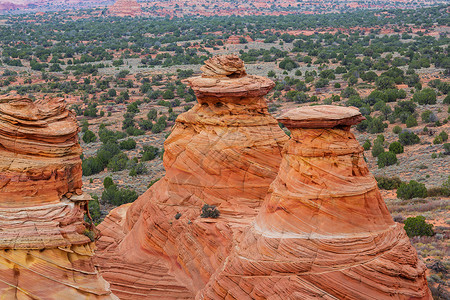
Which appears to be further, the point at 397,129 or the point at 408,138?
the point at 397,129

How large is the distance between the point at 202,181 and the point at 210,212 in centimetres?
166

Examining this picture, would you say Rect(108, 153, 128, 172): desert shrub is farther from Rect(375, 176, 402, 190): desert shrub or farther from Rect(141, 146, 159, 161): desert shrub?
Rect(375, 176, 402, 190): desert shrub

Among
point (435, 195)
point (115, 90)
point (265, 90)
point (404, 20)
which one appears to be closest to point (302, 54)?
point (115, 90)

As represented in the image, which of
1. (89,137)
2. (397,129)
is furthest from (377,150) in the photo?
(89,137)

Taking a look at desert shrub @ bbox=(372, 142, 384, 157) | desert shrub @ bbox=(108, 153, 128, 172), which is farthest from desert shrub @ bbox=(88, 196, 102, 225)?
desert shrub @ bbox=(372, 142, 384, 157)

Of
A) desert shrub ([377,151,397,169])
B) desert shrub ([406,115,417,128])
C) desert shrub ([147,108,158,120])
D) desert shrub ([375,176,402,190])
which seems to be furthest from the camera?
desert shrub ([147,108,158,120])

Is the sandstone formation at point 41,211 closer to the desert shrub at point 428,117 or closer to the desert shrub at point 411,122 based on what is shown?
the desert shrub at point 411,122

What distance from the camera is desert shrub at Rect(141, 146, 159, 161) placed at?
1918 inches

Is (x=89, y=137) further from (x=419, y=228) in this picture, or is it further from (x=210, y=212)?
(x=419, y=228)

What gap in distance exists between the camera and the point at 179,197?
21.9 m

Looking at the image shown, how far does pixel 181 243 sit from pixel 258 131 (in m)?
5.20

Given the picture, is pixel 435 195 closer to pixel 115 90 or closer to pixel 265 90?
pixel 265 90

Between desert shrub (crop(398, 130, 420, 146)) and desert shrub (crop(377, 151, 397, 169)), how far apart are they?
5.16 metres

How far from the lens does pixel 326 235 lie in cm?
1366
